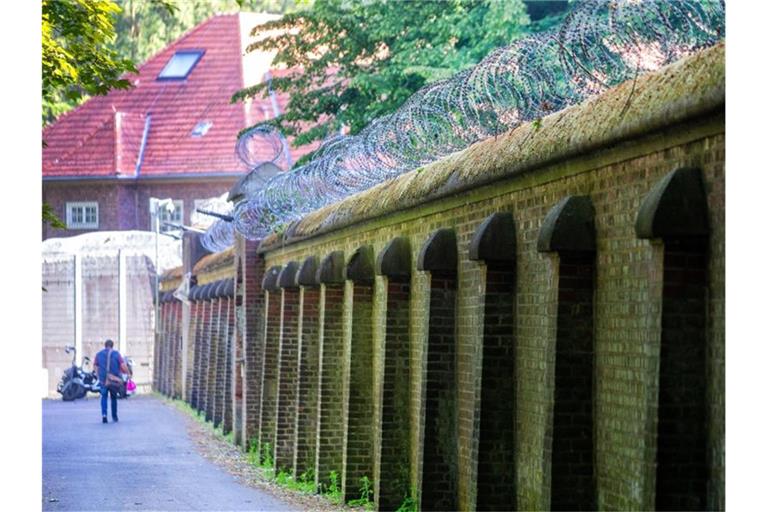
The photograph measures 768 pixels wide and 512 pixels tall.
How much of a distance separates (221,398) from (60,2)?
13.8 m

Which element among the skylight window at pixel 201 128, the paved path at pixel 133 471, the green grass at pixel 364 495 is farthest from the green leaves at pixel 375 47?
the skylight window at pixel 201 128

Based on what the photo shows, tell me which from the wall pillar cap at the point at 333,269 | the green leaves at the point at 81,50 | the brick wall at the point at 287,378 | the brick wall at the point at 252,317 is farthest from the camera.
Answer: the brick wall at the point at 252,317

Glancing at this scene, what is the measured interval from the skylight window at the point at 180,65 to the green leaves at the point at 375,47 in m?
26.2

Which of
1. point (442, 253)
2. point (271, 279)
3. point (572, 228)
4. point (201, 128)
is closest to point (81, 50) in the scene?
point (442, 253)

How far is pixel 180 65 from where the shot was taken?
57.8 metres

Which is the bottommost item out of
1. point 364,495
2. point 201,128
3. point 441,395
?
point 364,495

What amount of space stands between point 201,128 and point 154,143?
1.79 m

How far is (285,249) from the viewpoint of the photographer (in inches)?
866

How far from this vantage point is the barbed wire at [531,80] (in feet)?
28.9

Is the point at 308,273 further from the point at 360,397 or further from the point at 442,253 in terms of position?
the point at 442,253

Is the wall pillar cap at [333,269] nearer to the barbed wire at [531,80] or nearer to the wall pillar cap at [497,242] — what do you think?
the barbed wire at [531,80]

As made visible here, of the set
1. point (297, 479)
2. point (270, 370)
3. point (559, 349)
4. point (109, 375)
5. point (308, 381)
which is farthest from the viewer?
point (109, 375)
